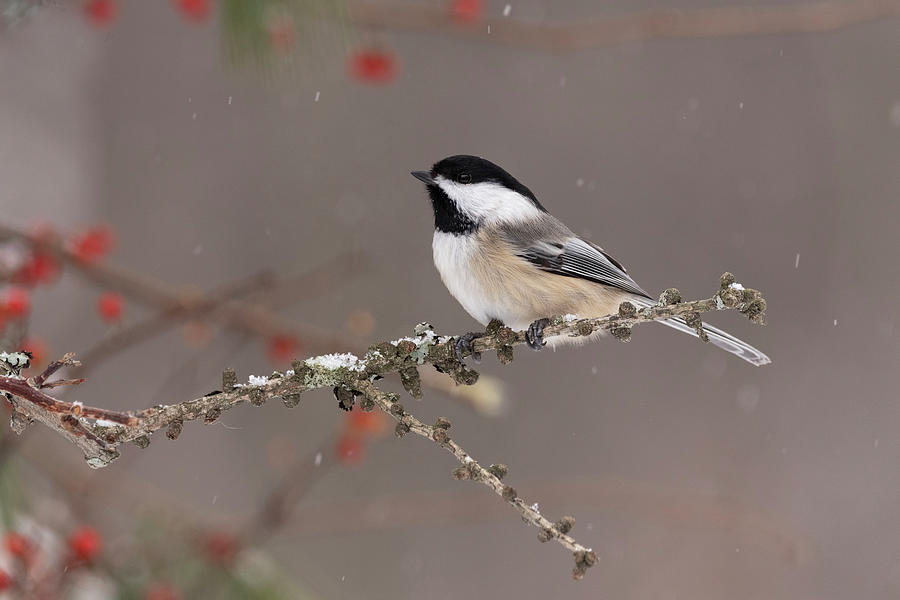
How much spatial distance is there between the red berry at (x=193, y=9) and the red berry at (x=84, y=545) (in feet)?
4.08

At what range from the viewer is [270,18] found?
1.75m

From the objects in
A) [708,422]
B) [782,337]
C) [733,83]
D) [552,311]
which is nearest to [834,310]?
[782,337]

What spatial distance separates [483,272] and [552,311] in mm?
204

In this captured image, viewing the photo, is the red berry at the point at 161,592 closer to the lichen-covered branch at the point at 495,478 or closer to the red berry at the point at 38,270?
the red berry at the point at 38,270

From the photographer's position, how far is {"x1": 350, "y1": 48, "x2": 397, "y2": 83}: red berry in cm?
248

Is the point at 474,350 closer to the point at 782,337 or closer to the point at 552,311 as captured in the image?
the point at 552,311

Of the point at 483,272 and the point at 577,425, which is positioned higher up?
the point at 483,272

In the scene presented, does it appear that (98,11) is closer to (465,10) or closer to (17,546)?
(465,10)

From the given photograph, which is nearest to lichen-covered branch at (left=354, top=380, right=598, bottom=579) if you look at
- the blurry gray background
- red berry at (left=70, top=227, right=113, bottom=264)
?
red berry at (left=70, top=227, right=113, bottom=264)

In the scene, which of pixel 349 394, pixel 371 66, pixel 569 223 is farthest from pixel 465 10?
pixel 569 223

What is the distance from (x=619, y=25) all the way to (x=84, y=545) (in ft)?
5.41

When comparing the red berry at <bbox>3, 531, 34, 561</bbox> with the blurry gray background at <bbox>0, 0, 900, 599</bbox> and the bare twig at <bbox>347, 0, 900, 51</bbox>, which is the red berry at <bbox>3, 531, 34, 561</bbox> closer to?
the bare twig at <bbox>347, 0, 900, 51</bbox>

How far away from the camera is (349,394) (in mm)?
1158

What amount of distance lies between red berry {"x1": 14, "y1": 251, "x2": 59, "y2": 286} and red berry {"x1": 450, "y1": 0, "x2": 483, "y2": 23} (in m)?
1.13
